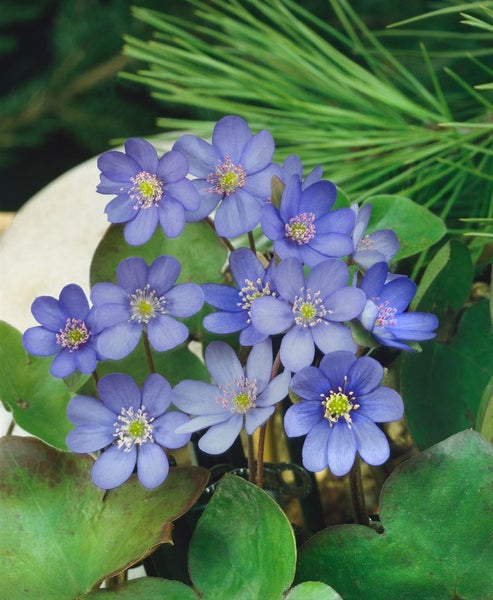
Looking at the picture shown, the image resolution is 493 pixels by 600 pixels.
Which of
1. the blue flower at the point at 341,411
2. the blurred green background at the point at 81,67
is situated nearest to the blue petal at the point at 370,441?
the blue flower at the point at 341,411

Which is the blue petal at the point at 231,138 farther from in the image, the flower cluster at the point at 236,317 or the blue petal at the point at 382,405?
the blue petal at the point at 382,405

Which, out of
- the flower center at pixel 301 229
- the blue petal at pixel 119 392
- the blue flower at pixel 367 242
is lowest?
the blue petal at pixel 119 392

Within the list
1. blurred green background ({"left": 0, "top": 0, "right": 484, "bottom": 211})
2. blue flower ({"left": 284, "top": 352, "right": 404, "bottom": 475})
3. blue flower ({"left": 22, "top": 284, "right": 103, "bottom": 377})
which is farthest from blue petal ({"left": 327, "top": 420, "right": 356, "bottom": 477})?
blurred green background ({"left": 0, "top": 0, "right": 484, "bottom": 211})

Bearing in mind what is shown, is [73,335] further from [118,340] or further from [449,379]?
[449,379]

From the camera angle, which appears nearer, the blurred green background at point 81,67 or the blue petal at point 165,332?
the blue petal at point 165,332

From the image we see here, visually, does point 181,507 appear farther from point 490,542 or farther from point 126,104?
point 126,104

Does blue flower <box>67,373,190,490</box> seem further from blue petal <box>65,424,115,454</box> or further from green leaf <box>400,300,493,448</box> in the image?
green leaf <box>400,300,493,448</box>
